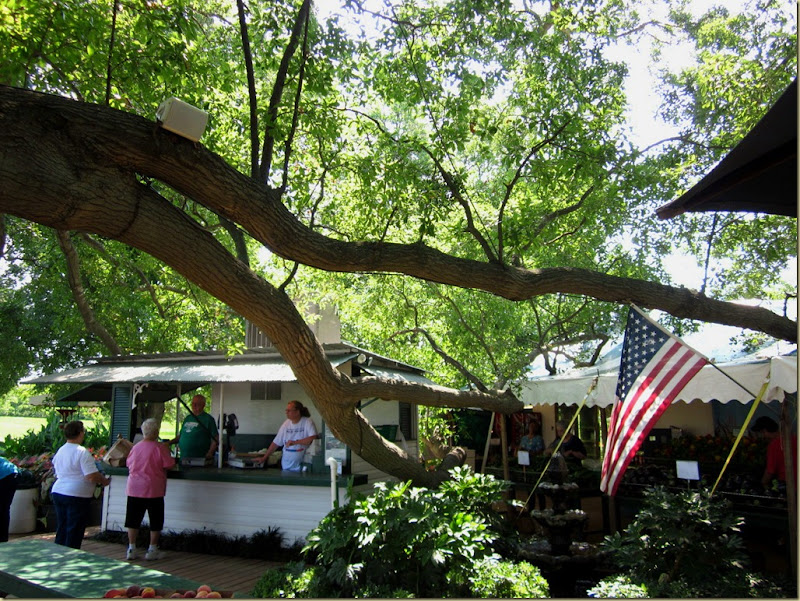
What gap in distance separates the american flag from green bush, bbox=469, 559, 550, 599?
1446 mm

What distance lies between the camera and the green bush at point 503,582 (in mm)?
5469

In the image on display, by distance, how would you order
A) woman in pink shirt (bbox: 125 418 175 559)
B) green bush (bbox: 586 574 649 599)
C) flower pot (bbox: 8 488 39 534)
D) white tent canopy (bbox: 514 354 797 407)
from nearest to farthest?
green bush (bbox: 586 574 649 599) → white tent canopy (bbox: 514 354 797 407) → woman in pink shirt (bbox: 125 418 175 559) → flower pot (bbox: 8 488 39 534)

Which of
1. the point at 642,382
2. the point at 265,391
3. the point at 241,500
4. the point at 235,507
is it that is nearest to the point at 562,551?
the point at 642,382

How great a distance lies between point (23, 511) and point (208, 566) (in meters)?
4.68

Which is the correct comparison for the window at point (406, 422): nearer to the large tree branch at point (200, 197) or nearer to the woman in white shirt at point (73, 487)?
the woman in white shirt at point (73, 487)

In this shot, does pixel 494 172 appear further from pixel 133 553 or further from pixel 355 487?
pixel 133 553

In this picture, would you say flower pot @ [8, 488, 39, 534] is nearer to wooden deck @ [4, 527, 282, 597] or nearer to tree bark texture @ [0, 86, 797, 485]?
wooden deck @ [4, 527, 282, 597]

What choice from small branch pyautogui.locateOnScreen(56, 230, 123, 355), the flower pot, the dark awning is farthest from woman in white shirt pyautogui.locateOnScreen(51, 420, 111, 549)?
the dark awning

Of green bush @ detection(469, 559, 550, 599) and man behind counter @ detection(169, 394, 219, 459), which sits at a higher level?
man behind counter @ detection(169, 394, 219, 459)

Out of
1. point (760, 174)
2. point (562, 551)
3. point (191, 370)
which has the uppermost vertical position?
point (760, 174)

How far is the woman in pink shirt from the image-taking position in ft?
29.6

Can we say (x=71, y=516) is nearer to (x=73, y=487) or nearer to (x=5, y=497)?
(x=73, y=487)

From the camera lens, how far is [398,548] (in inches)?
223

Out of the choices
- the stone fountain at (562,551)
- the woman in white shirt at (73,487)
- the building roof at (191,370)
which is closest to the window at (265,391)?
the building roof at (191,370)
